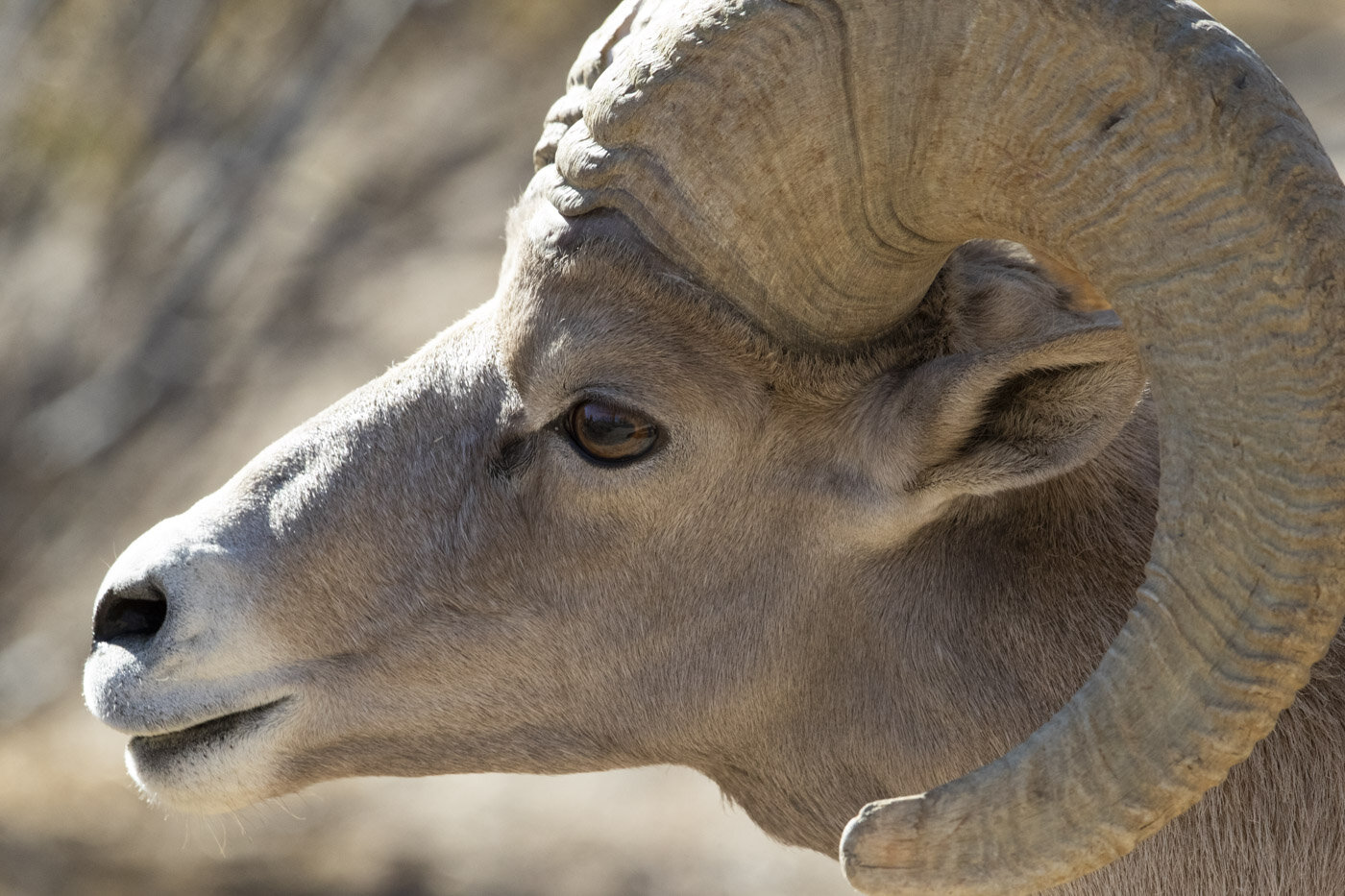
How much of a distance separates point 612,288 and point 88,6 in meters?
10.6

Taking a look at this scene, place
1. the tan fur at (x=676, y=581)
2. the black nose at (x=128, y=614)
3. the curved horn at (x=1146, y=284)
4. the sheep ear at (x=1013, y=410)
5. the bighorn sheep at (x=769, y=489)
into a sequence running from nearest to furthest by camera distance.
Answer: the curved horn at (x=1146, y=284), the bighorn sheep at (x=769, y=489), the sheep ear at (x=1013, y=410), the tan fur at (x=676, y=581), the black nose at (x=128, y=614)

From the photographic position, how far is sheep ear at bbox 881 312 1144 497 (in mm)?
2889

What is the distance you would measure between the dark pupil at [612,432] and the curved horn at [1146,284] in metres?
0.75

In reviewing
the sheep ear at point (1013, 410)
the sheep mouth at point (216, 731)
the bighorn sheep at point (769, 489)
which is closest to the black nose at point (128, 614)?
the bighorn sheep at point (769, 489)

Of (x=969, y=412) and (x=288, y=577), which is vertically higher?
(x=288, y=577)

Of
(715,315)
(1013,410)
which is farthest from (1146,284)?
(715,315)

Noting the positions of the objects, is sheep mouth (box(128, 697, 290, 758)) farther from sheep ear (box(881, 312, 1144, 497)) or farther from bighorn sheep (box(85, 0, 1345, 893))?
sheep ear (box(881, 312, 1144, 497))

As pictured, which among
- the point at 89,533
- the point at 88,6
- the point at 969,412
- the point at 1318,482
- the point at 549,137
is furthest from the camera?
the point at 88,6

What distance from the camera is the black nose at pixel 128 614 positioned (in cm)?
331

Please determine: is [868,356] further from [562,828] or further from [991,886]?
[562,828]

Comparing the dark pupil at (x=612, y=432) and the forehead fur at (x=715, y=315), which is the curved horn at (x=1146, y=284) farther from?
the dark pupil at (x=612, y=432)

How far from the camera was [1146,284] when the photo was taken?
2.51 meters

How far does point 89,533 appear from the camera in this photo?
10016 mm

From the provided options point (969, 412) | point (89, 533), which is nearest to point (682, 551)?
point (969, 412)
